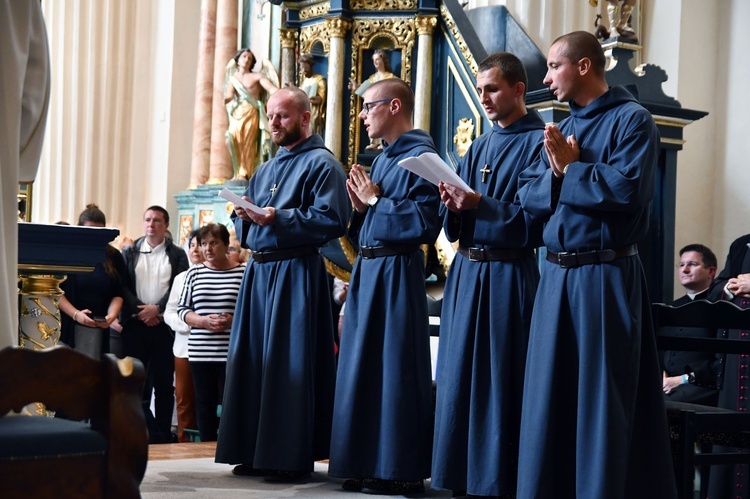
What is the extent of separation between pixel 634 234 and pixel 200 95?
36.4 feet

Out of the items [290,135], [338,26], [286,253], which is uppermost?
[338,26]

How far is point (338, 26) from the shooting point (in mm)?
8852

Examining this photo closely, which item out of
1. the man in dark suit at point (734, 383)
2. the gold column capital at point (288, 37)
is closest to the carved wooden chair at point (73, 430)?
the man in dark suit at point (734, 383)

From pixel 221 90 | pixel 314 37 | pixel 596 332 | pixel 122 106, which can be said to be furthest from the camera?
pixel 122 106

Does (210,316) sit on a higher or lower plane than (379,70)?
lower

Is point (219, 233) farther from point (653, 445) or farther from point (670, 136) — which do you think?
point (653, 445)

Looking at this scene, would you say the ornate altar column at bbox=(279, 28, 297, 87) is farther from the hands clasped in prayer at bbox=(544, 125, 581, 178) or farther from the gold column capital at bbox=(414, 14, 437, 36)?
the hands clasped in prayer at bbox=(544, 125, 581, 178)

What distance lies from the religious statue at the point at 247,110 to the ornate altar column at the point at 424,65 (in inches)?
177

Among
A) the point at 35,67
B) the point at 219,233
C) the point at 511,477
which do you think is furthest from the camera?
the point at 219,233

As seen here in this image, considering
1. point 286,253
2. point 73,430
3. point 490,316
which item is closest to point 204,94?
point 286,253

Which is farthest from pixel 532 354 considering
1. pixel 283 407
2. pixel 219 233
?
pixel 219 233

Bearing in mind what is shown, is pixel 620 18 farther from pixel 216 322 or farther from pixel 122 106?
pixel 122 106

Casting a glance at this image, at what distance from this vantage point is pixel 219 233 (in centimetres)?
767

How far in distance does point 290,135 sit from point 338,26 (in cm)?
318
